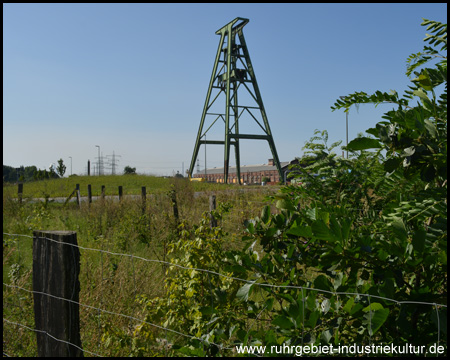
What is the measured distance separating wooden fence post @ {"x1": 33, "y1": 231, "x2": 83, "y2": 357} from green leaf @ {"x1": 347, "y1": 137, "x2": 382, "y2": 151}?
68.8 inches

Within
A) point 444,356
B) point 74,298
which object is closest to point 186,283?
point 74,298

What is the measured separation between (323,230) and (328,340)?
1.30ft

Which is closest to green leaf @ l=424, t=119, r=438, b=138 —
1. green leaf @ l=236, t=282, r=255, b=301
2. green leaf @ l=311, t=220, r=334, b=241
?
green leaf @ l=311, t=220, r=334, b=241

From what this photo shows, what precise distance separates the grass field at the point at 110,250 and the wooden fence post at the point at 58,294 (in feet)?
0.67

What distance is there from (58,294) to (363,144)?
1986 mm

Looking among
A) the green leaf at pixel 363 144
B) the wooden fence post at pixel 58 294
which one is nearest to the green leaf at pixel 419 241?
the green leaf at pixel 363 144

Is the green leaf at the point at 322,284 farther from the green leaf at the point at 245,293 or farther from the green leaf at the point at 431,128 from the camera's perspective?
the green leaf at the point at 431,128

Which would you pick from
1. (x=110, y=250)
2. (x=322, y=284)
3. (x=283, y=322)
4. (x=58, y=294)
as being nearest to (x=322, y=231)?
(x=322, y=284)

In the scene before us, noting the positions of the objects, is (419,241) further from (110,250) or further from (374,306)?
(110,250)

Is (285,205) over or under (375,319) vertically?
over

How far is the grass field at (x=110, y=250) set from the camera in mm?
3195

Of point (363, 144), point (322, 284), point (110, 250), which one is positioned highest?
point (363, 144)

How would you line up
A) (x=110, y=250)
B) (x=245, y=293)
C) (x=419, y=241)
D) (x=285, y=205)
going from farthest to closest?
(x=110, y=250) → (x=285, y=205) → (x=245, y=293) → (x=419, y=241)

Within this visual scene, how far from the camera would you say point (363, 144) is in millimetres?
1427
